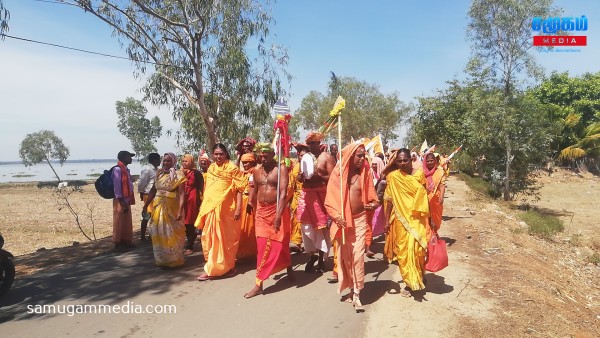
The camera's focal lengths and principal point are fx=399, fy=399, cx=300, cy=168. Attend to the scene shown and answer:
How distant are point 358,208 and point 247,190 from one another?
2276 millimetres

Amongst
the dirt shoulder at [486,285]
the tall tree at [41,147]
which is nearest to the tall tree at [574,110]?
the dirt shoulder at [486,285]

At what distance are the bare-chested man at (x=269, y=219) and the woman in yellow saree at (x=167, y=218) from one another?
1.44 meters

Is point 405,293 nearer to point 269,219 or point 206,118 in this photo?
point 269,219

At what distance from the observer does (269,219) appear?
5.04m

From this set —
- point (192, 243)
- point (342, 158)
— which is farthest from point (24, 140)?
point (342, 158)

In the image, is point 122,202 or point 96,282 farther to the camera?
point 122,202

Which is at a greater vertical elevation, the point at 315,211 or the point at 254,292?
the point at 315,211

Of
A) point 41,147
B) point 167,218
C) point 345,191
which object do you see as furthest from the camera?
point 41,147

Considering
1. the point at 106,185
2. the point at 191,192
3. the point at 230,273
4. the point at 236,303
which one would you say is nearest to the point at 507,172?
the point at 191,192

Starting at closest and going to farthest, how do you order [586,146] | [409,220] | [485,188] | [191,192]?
1. [409,220]
2. [191,192]
3. [485,188]
4. [586,146]

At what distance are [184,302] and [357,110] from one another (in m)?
34.5

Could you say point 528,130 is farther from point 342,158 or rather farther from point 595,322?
point 342,158

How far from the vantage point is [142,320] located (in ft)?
13.9

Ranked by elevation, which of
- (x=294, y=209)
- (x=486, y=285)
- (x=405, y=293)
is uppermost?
(x=294, y=209)
